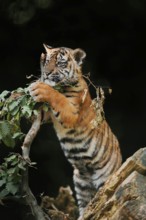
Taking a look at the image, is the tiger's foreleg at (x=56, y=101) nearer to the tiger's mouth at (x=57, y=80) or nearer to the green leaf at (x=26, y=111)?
the tiger's mouth at (x=57, y=80)

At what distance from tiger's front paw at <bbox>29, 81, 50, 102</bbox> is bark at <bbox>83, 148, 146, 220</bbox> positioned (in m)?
1.09

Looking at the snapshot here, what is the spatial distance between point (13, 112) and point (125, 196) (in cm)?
117

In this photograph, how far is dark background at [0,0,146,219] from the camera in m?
7.05

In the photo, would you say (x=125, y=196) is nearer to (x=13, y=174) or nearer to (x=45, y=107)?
(x=13, y=174)

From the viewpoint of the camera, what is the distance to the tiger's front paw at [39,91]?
5.15m

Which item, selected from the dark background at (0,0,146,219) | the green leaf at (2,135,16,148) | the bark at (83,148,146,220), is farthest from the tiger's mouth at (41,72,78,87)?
the bark at (83,148,146,220)

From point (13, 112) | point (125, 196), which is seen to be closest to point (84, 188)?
point (13, 112)

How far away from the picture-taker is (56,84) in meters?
5.62

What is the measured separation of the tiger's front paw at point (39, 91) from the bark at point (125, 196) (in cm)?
109

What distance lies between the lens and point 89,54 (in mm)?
7410

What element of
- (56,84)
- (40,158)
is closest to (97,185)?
(56,84)

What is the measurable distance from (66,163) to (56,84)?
2091mm

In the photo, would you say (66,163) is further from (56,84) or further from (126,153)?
(56,84)

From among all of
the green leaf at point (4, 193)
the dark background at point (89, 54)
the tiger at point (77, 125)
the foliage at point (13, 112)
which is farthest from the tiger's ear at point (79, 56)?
the green leaf at point (4, 193)
